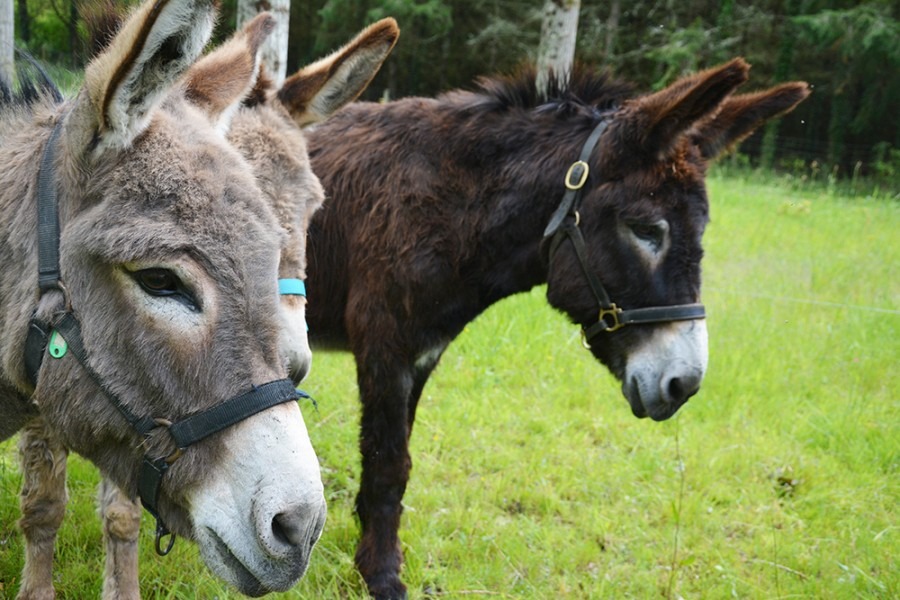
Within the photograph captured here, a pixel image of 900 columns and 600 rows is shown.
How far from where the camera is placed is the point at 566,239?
3.03m

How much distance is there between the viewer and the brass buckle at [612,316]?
2.97m

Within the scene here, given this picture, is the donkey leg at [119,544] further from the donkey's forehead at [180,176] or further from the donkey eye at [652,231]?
the donkey eye at [652,231]

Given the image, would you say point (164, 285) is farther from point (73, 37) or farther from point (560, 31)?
point (560, 31)

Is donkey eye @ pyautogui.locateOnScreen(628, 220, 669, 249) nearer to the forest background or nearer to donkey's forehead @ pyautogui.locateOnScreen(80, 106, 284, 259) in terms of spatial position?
donkey's forehead @ pyautogui.locateOnScreen(80, 106, 284, 259)

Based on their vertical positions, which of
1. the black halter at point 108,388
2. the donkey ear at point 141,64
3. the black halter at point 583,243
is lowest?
the black halter at point 583,243

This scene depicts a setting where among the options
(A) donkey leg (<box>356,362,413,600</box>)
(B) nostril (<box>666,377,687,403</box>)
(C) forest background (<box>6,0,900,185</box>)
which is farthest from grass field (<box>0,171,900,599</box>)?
(C) forest background (<box>6,0,900,185</box>)

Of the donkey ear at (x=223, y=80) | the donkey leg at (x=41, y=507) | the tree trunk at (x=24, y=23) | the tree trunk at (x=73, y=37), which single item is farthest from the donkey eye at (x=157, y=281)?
the tree trunk at (x=24, y=23)

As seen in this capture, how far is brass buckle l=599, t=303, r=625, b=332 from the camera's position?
9.73 ft

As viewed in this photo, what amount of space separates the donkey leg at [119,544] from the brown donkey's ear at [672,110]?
7.79 feet

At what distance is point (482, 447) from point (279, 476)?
2910 mm

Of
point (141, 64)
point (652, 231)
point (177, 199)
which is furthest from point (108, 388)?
point (652, 231)

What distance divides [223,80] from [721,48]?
19761mm

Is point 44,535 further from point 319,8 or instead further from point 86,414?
point 319,8

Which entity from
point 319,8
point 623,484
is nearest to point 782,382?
point 623,484
